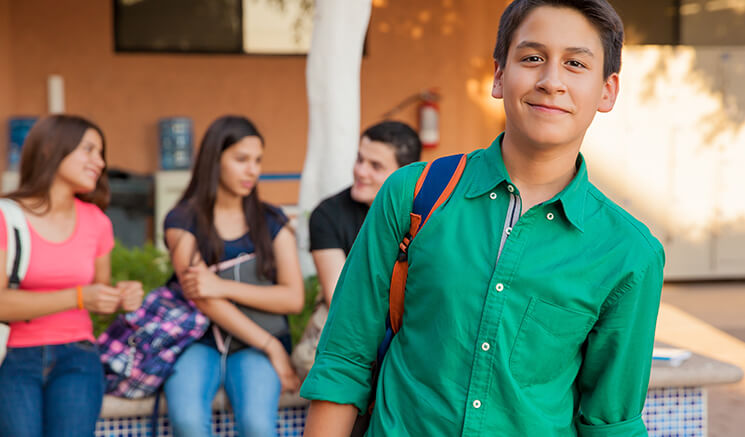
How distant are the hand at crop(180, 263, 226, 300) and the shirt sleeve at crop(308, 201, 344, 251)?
17.2 inches

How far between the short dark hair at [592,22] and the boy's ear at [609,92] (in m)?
0.02

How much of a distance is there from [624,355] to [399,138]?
218 cm

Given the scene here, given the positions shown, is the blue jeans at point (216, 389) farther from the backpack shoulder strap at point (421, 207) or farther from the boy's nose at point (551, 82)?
the boy's nose at point (551, 82)

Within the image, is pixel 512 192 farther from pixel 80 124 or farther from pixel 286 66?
pixel 286 66

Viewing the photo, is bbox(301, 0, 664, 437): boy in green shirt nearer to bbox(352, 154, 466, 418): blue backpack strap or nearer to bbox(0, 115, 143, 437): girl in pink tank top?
bbox(352, 154, 466, 418): blue backpack strap

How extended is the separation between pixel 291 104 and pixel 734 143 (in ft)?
16.8

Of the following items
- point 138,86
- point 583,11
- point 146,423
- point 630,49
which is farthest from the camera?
point 138,86

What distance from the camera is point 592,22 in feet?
5.39

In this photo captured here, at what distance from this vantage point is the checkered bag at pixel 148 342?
11.1 ft

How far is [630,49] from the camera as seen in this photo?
934 cm

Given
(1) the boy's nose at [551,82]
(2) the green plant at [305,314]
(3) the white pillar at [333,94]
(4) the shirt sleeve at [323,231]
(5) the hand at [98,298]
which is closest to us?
(1) the boy's nose at [551,82]

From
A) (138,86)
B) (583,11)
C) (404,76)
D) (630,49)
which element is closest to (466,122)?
(404,76)

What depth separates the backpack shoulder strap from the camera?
5.49 ft

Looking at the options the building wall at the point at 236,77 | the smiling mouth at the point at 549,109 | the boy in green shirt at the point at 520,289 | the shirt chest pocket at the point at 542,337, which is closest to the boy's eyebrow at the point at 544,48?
the boy in green shirt at the point at 520,289
